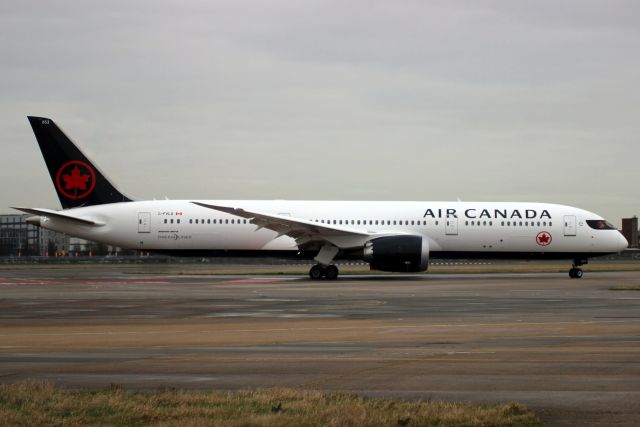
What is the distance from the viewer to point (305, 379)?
10.5m

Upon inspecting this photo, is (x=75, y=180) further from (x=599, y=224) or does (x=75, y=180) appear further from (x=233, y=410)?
(x=233, y=410)

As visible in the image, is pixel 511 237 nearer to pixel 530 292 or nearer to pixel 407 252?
pixel 407 252

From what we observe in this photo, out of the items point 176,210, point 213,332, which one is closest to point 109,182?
point 176,210

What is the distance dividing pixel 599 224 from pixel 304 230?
1463 cm

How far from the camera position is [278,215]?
40.8 meters

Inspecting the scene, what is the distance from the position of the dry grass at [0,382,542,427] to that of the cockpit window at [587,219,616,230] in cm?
3511

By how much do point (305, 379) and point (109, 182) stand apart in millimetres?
32789

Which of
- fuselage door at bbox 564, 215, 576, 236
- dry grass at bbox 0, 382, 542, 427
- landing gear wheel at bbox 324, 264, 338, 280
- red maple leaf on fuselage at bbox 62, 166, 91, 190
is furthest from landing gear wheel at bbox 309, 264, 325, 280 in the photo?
dry grass at bbox 0, 382, 542, 427

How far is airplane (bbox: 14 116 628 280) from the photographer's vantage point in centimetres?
4044

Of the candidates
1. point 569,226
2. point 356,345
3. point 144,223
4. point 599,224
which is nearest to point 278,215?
point 144,223

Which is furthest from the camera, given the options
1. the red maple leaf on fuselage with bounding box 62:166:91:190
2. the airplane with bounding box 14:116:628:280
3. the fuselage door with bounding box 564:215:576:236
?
the fuselage door with bounding box 564:215:576:236

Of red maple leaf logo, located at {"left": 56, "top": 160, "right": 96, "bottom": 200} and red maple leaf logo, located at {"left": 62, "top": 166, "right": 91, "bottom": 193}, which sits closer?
red maple leaf logo, located at {"left": 56, "top": 160, "right": 96, "bottom": 200}

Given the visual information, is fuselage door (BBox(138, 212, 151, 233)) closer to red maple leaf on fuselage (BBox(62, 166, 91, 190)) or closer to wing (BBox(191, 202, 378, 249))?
red maple leaf on fuselage (BBox(62, 166, 91, 190))

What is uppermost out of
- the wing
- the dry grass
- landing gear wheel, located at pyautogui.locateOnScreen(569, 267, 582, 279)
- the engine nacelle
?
the wing
